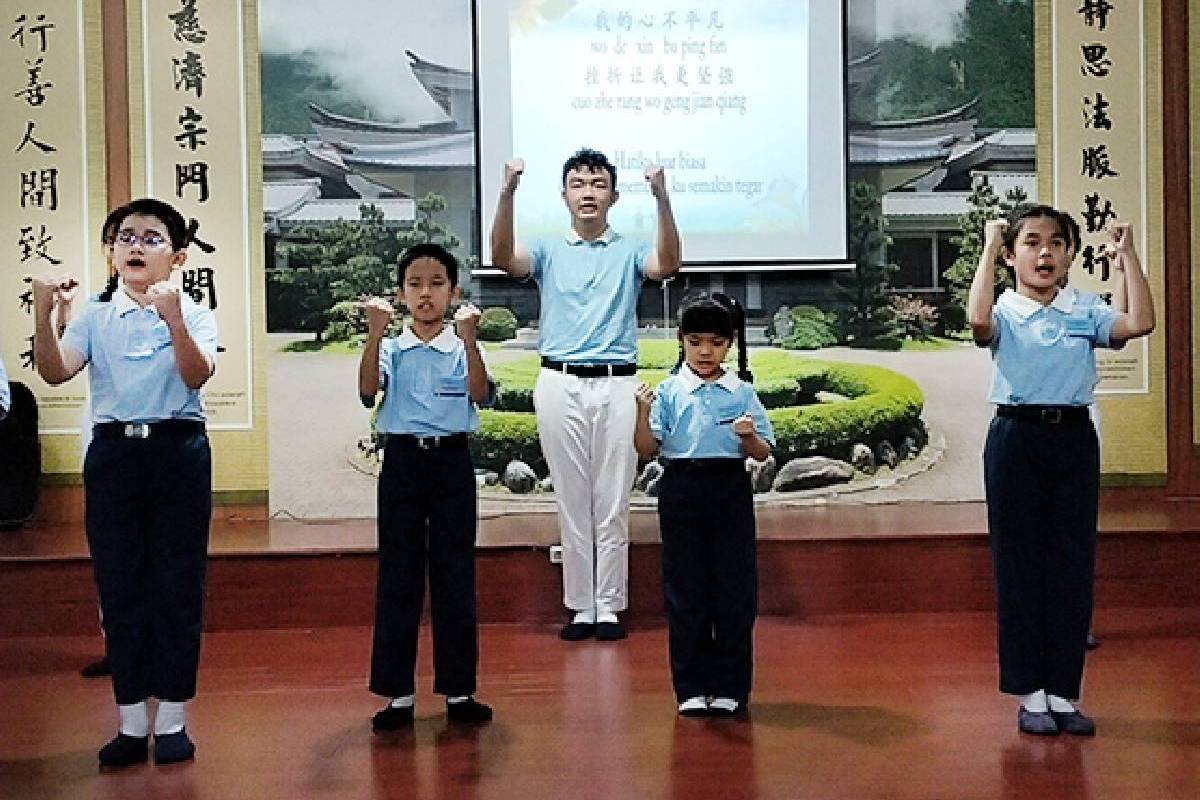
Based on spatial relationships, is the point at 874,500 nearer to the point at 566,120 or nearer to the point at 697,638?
the point at 566,120

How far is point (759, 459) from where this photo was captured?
137 inches

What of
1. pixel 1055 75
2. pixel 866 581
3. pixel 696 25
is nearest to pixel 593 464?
pixel 866 581

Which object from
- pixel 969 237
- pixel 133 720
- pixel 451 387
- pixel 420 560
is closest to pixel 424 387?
pixel 451 387

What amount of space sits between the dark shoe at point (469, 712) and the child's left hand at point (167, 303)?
1139 millimetres

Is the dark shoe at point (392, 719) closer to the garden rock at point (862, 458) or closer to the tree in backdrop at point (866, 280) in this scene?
the garden rock at point (862, 458)

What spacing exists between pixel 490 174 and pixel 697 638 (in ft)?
9.21

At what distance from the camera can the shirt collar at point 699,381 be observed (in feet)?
11.5

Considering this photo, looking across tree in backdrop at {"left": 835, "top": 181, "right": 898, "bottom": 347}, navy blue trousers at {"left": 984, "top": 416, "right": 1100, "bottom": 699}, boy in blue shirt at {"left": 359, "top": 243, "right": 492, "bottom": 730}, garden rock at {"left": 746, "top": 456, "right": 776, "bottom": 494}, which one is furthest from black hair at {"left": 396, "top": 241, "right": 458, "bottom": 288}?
tree in backdrop at {"left": 835, "top": 181, "right": 898, "bottom": 347}

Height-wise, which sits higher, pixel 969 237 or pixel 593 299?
pixel 969 237

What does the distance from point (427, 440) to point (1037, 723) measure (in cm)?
152

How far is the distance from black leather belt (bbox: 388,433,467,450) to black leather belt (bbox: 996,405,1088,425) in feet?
4.21

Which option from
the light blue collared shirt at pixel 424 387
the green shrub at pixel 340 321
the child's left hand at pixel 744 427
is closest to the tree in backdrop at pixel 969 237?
the green shrub at pixel 340 321

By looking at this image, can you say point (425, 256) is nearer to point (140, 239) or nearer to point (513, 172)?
point (140, 239)

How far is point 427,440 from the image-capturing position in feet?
11.3
